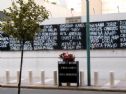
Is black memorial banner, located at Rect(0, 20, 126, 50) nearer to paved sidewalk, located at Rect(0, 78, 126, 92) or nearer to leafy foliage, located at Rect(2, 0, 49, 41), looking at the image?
paved sidewalk, located at Rect(0, 78, 126, 92)

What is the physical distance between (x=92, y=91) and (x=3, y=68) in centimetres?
987

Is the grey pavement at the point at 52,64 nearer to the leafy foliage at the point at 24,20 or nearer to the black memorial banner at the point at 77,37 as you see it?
the black memorial banner at the point at 77,37

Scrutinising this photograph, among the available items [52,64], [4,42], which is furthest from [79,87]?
[4,42]

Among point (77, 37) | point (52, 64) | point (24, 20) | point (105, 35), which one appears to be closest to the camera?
point (24, 20)

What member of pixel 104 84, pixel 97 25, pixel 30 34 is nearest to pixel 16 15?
pixel 30 34

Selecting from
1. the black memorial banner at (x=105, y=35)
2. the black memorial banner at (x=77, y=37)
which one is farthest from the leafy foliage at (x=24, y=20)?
the black memorial banner at (x=105, y=35)

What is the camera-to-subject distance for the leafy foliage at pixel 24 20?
41.8 ft

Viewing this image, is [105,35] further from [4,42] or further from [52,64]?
[4,42]

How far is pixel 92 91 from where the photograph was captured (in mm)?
18328

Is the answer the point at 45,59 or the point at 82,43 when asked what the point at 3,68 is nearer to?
the point at 45,59

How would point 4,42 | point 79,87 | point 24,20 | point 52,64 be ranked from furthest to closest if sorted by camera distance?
point 4,42, point 52,64, point 79,87, point 24,20

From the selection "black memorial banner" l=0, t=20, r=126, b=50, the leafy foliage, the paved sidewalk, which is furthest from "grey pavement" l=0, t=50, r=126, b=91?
the leafy foliage

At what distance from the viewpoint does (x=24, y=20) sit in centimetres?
1273

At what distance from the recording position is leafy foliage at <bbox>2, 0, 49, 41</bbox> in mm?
12742
